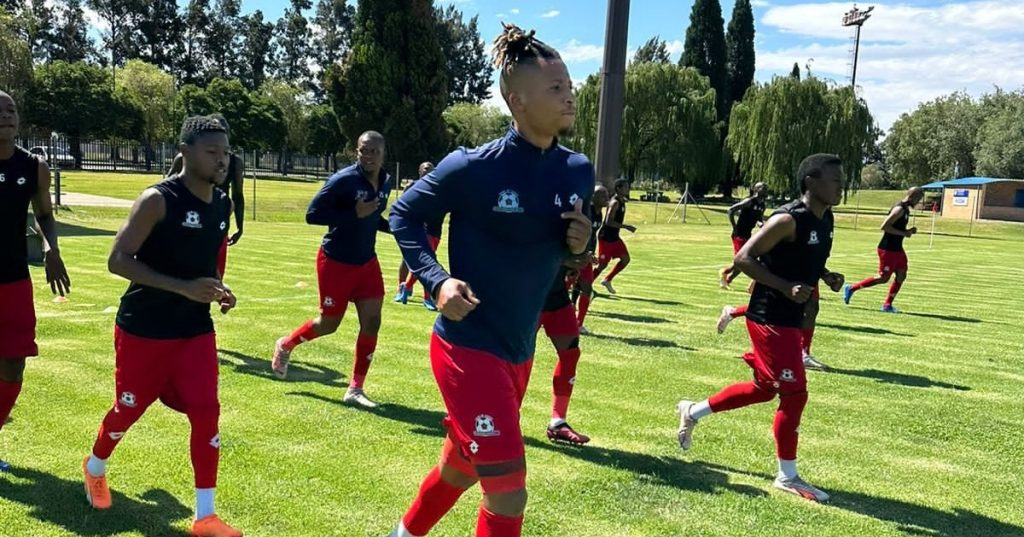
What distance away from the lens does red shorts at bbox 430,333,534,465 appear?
122 inches

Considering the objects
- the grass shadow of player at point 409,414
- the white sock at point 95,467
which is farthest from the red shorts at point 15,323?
the grass shadow of player at point 409,414

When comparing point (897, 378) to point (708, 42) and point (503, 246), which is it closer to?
point (503, 246)

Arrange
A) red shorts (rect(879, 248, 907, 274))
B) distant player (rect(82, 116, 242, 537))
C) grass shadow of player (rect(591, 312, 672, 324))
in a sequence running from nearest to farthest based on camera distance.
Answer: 1. distant player (rect(82, 116, 242, 537))
2. grass shadow of player (rect(591, 312, 672, 324))
3. red shorts (rect(879, 248, 907, 274))

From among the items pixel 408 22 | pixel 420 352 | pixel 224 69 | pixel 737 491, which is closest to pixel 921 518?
pixel 737 491

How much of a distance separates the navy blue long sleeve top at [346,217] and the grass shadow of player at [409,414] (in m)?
1.22

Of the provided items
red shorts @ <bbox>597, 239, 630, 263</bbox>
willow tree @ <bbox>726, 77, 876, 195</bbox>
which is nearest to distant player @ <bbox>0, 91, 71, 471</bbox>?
red shorts @ <bbox>597, 239, 630, 263</bbox>

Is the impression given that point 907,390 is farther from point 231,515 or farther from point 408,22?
point 408,22

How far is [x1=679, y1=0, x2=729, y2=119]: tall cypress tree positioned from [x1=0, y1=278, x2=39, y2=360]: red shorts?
220 feet

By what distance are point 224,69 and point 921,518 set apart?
104971 millimetres

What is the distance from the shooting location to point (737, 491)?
5.18 meters

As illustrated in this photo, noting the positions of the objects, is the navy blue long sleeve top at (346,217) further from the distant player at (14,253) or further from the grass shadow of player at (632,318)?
the grass shadow of player at (632,318)

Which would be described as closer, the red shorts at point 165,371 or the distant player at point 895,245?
the red shorts at point 165,371

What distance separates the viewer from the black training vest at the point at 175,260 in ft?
13.1

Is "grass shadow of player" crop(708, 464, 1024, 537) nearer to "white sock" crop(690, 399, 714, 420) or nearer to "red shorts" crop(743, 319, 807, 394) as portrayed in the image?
"red shorts" crop(743, 319, 807, 394)
